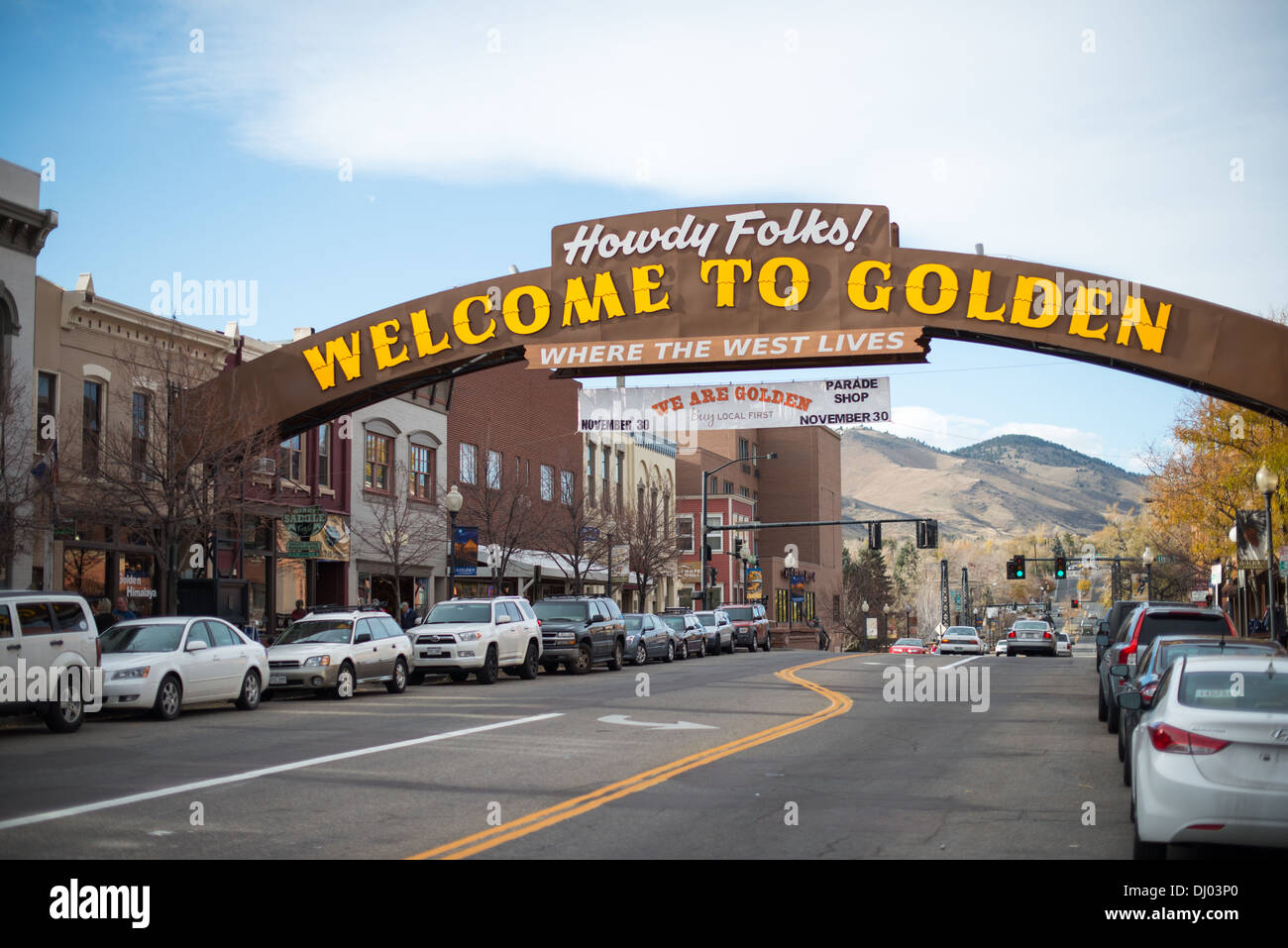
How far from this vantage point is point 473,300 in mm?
26641

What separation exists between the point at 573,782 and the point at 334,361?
16582mm

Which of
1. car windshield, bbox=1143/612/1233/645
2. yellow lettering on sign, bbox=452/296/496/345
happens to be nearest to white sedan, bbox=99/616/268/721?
yellow lettering on sign, bbox=452/296/496/345

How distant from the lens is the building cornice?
2581 cm

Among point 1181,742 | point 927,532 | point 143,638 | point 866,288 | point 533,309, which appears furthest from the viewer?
point 927,532

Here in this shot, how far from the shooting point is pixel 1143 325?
23.5 m

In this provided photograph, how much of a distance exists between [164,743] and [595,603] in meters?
18.3

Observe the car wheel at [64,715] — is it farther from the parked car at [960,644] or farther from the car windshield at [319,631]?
the parked car at [960,644]

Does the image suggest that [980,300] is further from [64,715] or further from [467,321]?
[64,715]

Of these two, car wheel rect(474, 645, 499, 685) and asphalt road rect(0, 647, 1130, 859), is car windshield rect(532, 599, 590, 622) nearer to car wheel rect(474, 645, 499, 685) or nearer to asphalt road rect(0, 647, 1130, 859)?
car wheel rect(474, 645, 499, 685)

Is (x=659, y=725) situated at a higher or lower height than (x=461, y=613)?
lower

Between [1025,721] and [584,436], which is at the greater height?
[584,436]

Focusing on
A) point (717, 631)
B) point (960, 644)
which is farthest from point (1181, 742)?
point (960, 644)

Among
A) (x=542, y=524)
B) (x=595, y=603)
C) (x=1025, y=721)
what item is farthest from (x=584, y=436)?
(x=1025, y=721)
